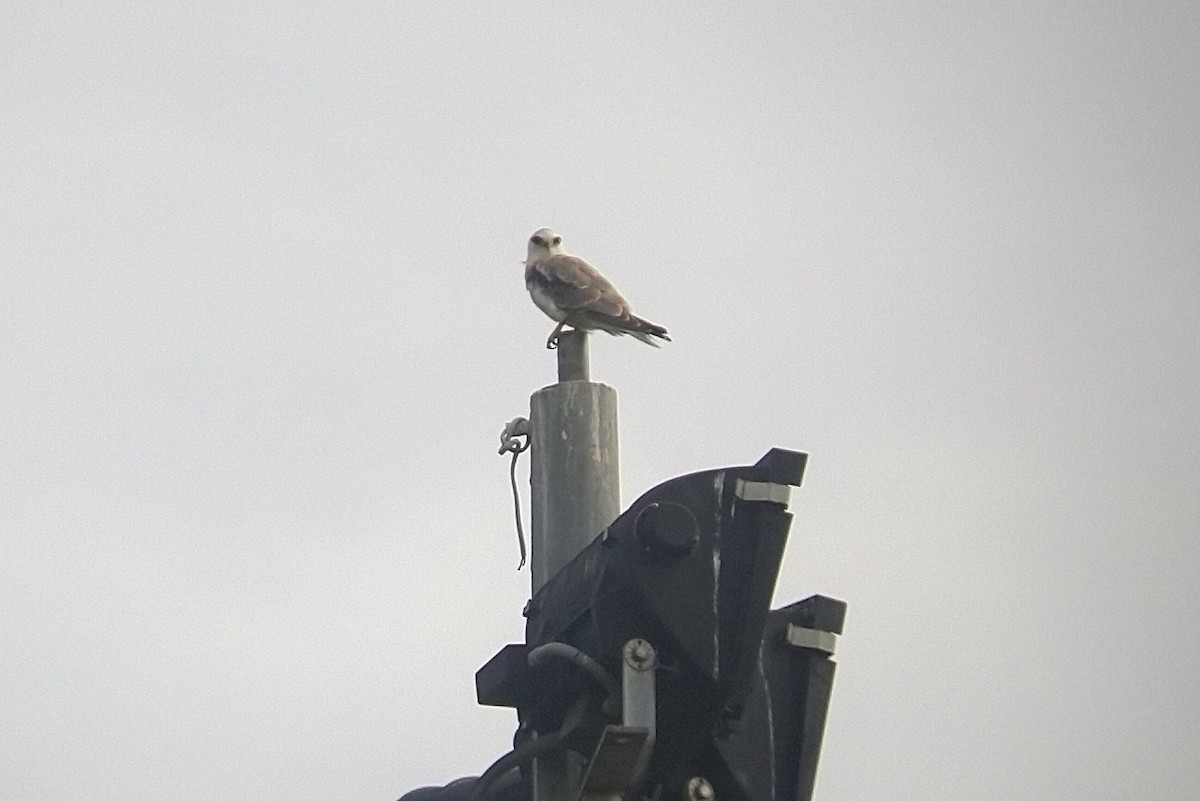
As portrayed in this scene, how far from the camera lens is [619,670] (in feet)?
10.5

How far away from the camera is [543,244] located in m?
10.3

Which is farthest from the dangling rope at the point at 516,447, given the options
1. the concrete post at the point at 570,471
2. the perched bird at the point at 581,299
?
the perched bird at the point at 581,299

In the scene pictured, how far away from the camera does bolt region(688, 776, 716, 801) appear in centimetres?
317

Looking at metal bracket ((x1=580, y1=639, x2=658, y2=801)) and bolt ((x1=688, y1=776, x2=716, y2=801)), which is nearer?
metal bracket ((x1=580, y1=639, x2=658, y2=801))

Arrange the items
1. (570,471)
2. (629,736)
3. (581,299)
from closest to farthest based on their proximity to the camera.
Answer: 1. (629,736)
2. (570,471)
3. (581,299)

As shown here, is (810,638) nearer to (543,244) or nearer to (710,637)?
(710,637)

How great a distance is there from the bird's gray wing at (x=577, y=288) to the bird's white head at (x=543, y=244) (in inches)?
26.9

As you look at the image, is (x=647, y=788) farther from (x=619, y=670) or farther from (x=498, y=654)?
(x=498, y=654)

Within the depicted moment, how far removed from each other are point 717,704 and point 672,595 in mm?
213

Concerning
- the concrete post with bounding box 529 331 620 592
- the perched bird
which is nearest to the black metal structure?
the concrete post with bounding box 529 331 620 592

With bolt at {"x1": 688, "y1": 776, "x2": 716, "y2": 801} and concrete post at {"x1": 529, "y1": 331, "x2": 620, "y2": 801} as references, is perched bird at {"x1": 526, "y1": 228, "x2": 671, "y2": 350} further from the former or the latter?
bolt at {"x1": 688, "y1": 776, "x2": 716, "y2": 801}

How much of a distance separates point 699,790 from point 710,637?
0.95 ft

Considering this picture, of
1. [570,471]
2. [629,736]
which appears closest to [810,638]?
[629,736]

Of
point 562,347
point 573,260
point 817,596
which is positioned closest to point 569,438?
point 562,347
